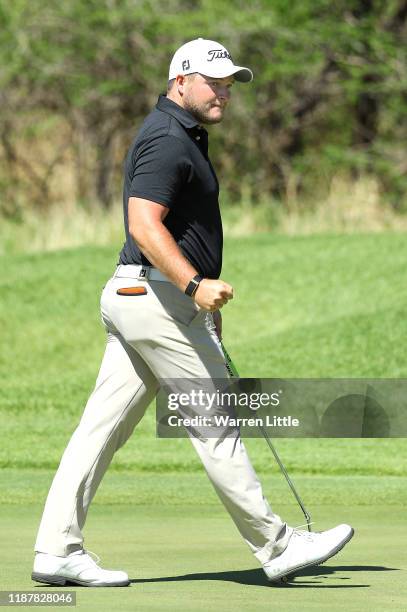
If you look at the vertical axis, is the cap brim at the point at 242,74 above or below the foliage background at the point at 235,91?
below

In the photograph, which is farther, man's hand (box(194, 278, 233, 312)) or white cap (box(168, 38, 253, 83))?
white cap (box(168, 38, 253, 83))

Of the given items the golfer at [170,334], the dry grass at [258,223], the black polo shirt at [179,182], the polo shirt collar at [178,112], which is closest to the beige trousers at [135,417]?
the golfer at [170,334]

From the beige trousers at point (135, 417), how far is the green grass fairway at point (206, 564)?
0.67 ft

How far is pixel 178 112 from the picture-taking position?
5.15m

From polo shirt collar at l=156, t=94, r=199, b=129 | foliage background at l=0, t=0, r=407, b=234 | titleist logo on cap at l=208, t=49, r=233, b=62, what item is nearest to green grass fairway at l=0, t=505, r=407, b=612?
polo shirt collar at l=156, t=94, r=199, b=129

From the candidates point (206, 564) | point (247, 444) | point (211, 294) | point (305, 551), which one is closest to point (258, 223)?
point (247, 444)

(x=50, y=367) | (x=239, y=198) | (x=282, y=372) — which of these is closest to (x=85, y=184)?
(x=239, y=198)

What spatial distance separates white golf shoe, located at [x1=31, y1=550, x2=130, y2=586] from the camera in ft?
16.4

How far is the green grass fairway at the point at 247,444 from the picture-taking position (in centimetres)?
510

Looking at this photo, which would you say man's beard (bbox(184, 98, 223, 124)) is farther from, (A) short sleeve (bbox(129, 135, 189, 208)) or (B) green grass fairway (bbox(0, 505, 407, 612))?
(B) green grass fairway (bbox(0, 505, 407, 612))

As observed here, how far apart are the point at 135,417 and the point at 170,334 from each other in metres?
0.37

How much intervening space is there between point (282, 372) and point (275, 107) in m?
15.9

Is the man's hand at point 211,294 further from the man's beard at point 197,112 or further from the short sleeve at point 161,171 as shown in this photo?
the man's beard at point 197,112

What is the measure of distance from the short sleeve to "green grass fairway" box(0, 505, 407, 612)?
1.29 m
